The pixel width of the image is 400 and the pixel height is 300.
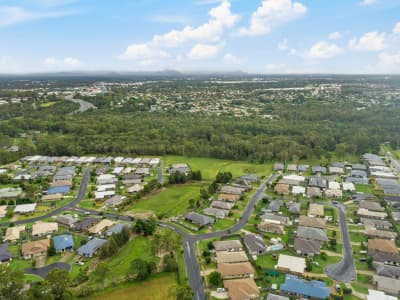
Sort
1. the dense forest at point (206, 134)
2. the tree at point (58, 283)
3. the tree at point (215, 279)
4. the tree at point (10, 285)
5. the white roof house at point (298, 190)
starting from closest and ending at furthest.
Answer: the tree at point (10, 285) < the tree at point (58, 283) < the tree at point (215, 279) < the white roof house at point (298, 190) < the dense forest at point (206, 134)

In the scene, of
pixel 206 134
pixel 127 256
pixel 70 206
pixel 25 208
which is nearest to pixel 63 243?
pixel 127 256

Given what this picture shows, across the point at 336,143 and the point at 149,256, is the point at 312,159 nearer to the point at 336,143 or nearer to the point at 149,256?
the point at 336,143

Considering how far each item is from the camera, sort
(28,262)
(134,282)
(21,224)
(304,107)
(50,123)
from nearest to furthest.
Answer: (134,282) < (28,262) < (21,224) < (50,123) < (304,107)

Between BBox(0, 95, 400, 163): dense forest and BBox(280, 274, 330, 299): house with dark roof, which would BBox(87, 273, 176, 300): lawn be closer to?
BBox(280, 274, 330, 299): house with dark roof

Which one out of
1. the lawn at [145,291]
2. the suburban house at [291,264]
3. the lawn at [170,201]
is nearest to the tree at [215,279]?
the lawn at [145,291]

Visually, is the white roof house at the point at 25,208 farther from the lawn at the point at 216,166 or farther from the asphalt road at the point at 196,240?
the lawn at the point at 216,166

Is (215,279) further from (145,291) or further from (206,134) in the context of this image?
(206,134)

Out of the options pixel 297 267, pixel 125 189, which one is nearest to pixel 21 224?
pixel 125 189
